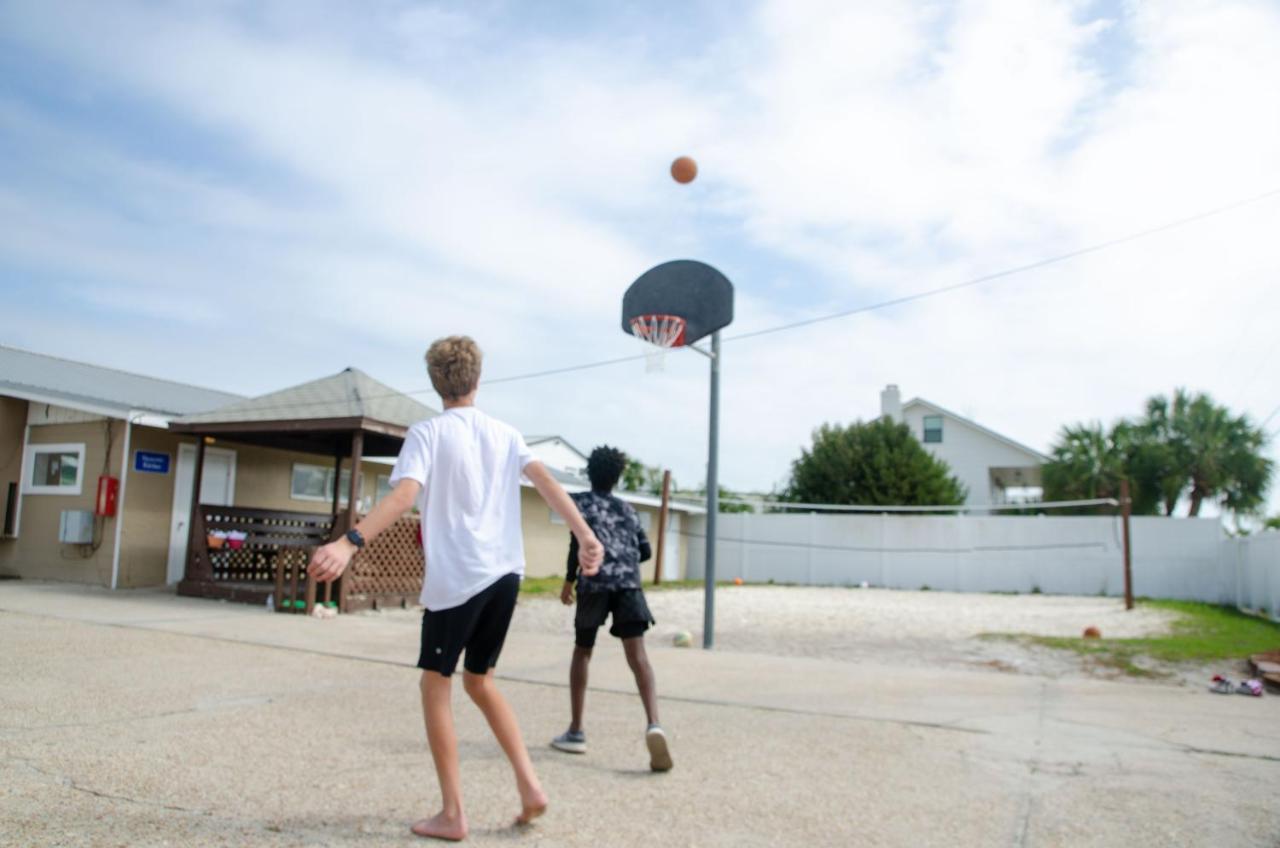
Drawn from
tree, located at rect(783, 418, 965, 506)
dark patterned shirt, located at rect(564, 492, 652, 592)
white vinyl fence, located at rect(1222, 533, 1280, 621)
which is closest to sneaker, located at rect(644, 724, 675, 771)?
dark patterned shirt, located at rect(564, 492, 652, 592)

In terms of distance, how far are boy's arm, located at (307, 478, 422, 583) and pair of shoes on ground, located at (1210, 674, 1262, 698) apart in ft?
26.3

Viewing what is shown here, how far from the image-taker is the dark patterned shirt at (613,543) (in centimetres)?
479

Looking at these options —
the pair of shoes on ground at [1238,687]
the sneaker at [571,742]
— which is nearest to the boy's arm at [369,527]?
the sneaker at [571,742]

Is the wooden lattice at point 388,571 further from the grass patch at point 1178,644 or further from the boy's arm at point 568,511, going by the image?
the boy's arm at point 568,511

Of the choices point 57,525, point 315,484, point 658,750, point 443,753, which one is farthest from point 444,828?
point 315,484

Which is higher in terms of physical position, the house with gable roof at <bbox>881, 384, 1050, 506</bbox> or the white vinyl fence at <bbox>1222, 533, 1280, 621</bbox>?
the house with gable roof at <bbox>881, 384, 1050, 506</bbox>

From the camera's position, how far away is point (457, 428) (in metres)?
3.30

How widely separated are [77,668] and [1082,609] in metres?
18.8

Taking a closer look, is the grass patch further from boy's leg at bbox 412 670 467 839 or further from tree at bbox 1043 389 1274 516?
tree at bbox 1043 389 1274 516

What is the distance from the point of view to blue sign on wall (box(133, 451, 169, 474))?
1417 cm

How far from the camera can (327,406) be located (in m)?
13.5

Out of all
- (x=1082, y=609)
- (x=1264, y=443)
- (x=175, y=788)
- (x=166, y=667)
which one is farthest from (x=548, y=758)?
(x=1264, y=443)

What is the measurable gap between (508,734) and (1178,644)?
37.0 feet

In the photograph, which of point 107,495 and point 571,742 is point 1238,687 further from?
point 107,495
